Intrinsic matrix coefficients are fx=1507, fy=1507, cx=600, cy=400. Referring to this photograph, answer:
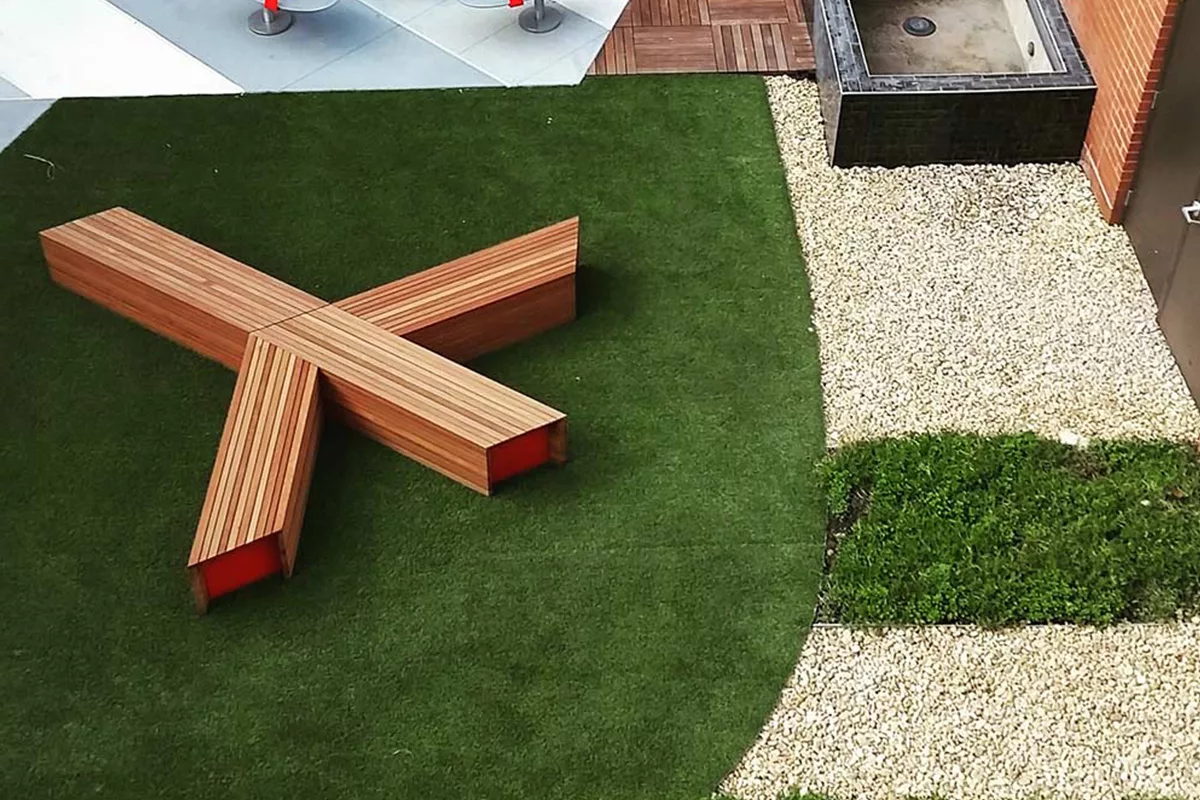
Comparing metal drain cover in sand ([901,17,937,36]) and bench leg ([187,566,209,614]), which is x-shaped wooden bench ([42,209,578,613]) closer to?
bench leg ([187,566,209,614])

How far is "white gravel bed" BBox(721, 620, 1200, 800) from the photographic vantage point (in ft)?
14.6

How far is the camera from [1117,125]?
623cm

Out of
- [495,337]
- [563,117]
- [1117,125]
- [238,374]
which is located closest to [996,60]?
[1117,125]

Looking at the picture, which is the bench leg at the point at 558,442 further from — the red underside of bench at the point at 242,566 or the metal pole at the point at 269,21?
the metal pole at the point at 269,21

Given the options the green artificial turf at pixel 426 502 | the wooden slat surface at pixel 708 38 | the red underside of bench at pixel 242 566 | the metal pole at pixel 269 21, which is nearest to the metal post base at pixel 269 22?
the metal pole at pixel 269 21

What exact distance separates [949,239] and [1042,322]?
59 centimetres

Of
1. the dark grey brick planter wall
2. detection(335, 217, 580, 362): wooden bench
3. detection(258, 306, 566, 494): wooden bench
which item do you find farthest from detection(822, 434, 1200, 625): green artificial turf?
the dark grey brick planter wall

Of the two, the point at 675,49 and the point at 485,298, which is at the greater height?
the point at 485,298

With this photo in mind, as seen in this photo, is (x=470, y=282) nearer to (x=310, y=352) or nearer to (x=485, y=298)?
(x=485, y=298)

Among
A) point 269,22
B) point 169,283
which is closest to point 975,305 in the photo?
point 169,283

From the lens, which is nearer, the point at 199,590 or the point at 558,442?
the point at 199,590

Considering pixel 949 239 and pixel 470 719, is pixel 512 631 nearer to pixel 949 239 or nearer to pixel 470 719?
pixel 470 719

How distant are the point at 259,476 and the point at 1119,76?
12.6 ft

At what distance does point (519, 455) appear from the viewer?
5.21 m
